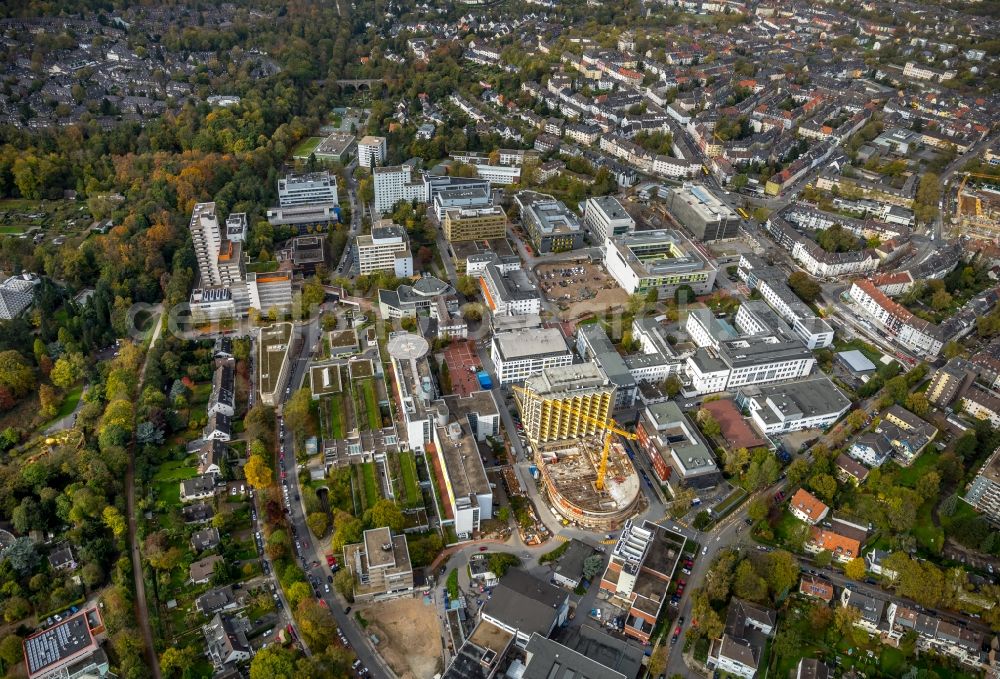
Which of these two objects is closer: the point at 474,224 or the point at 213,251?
the point at 213,251

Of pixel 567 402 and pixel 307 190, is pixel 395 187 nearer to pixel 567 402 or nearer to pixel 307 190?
pixel 307 190

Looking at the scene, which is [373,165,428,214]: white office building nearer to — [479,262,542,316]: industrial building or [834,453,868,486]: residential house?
[479,262,542,316]: industrial building

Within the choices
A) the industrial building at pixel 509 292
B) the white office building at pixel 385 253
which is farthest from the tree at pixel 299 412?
the white office building at pixel 385 253

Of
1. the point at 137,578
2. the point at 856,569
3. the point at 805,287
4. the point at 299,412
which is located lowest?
the point at 137,578

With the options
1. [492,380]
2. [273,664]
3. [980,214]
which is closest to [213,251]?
[492,380]

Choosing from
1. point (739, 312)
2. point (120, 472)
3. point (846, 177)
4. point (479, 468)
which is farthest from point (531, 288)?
point (846, 177)

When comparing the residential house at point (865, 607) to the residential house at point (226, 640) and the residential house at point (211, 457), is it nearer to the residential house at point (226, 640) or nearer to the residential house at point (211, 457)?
the residential house at point (226, 640)

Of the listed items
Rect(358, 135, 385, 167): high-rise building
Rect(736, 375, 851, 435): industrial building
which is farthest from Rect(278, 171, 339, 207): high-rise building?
Rect(736, 375, 851, 435): industrial building
